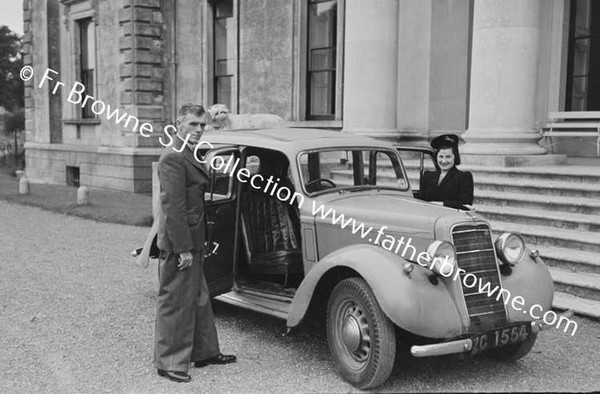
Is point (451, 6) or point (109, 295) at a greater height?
point (451, 6)

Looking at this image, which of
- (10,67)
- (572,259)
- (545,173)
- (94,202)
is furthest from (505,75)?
(10,67)

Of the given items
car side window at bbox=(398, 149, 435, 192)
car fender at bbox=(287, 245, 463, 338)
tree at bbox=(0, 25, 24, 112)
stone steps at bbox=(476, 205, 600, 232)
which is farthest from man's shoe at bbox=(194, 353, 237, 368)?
tree at bbox=(0, 25, 24, 112)

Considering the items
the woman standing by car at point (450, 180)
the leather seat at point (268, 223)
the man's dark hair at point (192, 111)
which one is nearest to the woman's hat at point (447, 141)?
the woman standing by car at point (450, 180)

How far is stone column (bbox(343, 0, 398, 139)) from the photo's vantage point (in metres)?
11.5

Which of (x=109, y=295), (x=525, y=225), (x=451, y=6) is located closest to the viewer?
(x=109, y=295)

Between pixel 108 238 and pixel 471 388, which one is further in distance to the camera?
pixel 108 238

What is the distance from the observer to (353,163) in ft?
19.7

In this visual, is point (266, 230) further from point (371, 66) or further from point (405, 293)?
point (371, 66)

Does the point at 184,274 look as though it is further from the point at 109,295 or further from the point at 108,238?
the point at 108,238

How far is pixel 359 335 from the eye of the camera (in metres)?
4.69

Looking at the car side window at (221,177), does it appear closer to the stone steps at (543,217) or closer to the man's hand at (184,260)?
the man's hand at (184,260)

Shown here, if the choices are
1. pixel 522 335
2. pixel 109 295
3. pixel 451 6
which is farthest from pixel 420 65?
pixel 522 335

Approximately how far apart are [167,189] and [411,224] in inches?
70.0

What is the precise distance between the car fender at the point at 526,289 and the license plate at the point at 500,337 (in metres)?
0.14
